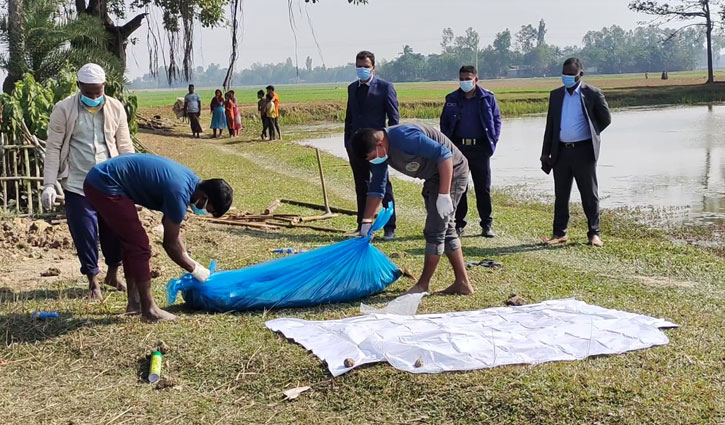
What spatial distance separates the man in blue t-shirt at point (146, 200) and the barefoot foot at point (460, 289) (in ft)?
6.22

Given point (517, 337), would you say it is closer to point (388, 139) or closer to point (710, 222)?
point (388, 139)

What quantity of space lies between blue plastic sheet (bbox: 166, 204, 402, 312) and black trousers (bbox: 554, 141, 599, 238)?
3.04 m

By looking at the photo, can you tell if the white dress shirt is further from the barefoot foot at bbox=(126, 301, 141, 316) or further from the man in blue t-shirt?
the barefoot foot at bbox=(126, 301, 141, 316)

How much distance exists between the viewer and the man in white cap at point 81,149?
6.05m

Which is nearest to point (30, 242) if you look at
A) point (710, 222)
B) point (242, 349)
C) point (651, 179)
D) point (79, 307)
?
point (79, 307)

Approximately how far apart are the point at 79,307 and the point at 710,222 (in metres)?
8.58

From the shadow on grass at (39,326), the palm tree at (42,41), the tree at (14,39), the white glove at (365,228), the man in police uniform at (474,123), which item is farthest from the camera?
the palm tree at (42,41)

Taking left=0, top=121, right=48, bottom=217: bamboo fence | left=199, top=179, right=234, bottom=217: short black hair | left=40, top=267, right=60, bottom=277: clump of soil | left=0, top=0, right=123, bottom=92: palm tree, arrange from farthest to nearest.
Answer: left=0, top=0, right=123, bottom=92: palm tree < left=0, top=121, right=48, bottom=217: bamboo fence < left=40, top=267, right=60, bottom=277: clump of soil < left=199, top=179, right=234, bottom=217: short black hair

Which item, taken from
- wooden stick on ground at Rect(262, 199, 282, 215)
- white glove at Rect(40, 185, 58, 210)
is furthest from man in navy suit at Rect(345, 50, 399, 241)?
white glove at Rect(40, 185, 58, 210)

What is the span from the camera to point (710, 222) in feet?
36.4

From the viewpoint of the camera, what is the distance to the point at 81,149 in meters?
6.15

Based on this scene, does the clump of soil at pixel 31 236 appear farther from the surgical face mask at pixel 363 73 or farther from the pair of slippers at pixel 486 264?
the pair of slippers at pixel 486 264

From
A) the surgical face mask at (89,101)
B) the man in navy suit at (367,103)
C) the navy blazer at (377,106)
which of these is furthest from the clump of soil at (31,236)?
the navy blazer at (377,106)

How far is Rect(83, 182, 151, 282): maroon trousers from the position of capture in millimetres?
5406
